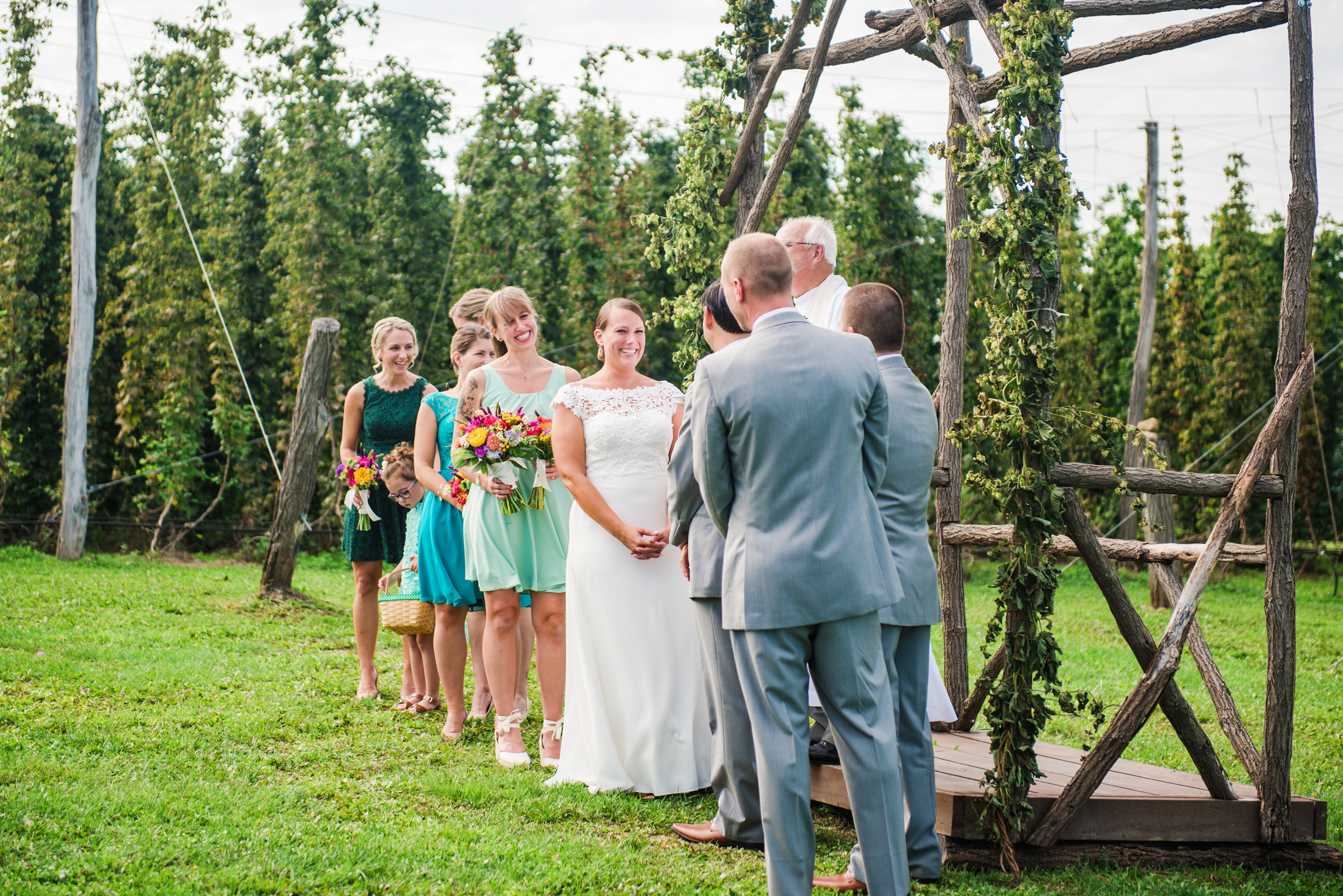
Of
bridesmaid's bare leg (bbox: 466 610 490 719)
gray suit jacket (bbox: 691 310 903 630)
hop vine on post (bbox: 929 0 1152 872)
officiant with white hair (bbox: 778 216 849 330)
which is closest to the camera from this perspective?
gray suit jacket (bbox: 691 310 903 630)

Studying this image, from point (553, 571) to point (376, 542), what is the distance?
1591mm

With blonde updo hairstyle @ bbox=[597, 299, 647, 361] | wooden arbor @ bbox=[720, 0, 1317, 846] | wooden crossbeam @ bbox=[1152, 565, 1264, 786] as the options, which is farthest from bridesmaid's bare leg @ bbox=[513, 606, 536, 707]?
wooden crossbeam @ bbox=[1152, 565, 1264, 786]

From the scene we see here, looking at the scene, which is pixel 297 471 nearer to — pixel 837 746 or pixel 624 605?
pixel 624 605

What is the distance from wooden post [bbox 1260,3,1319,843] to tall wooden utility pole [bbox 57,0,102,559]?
38.2 ft

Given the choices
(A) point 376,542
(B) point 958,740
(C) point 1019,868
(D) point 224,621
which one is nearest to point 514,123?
(D) point 224,621

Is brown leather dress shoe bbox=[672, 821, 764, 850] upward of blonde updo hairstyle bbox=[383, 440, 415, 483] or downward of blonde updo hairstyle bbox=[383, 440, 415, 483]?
downward

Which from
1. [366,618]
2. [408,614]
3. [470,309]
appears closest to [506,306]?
[470,309]

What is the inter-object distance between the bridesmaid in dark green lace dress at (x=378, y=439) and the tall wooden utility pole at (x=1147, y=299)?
30.0 ft

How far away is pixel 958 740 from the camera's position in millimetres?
4688

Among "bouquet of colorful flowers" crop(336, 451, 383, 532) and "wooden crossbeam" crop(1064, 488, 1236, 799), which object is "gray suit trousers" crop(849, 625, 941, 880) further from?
"bouquet of colorful flowers" crop(336, 451, 383, 532)

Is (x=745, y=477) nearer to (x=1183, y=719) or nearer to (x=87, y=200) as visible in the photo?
(x=1183, y=719)

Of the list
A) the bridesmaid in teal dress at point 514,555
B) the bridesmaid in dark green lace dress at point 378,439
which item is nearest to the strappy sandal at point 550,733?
the bridesmaid in teal dress at point 514,555

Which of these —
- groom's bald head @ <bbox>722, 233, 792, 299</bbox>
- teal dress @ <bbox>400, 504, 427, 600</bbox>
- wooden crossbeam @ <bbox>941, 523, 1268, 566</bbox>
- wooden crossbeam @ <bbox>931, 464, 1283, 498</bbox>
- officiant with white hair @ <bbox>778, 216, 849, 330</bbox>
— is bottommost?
teal dress @ <bbox>400, 504, 427, 600</bbox>

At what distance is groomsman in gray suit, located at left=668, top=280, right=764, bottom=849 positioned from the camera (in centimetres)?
369
